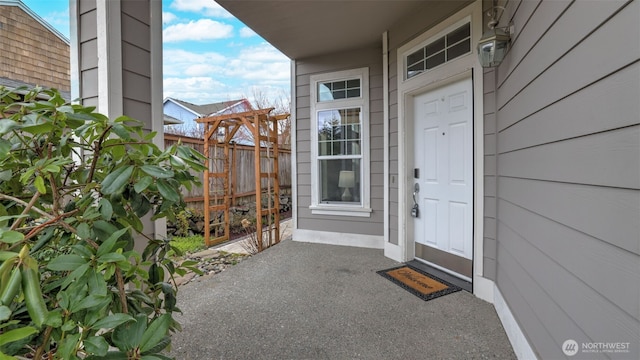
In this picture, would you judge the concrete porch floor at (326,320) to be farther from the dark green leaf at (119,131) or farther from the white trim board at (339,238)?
the dark green leaf at (119,131)

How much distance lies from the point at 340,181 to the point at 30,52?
3331mm

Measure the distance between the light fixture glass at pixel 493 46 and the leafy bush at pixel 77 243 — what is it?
2.03 metres

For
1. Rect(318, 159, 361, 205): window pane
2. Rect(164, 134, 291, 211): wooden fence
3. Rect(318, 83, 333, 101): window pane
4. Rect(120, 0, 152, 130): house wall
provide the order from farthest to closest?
Rect(164, 134, 291, 211): wooden fence < Rect(318, 83, 333, 101): window pane < Rect(318, 159, 361, 205): window pane < Rect(120, 0, 152, 130): house wall

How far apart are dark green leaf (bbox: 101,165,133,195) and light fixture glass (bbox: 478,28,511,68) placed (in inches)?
87.6

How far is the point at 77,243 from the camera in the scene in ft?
2.77

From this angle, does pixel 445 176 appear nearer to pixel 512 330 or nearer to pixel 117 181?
pixel 512 330

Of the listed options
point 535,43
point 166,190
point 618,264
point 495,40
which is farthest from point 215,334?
point 495,40

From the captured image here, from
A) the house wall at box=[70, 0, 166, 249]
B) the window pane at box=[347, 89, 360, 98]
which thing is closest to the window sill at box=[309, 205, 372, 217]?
the window pane at box=[347, 89, 360, 98]

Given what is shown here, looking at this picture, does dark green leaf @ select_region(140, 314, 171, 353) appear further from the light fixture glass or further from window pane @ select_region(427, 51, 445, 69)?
window pane @ select_region(427, 51, 445, 69)

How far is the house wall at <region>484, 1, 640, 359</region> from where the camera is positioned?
0.84 meters

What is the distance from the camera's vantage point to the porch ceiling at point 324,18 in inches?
115

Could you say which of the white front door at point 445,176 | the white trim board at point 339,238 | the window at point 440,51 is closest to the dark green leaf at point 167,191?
the white front door at point 445,176

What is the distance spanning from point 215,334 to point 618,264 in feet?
6.92

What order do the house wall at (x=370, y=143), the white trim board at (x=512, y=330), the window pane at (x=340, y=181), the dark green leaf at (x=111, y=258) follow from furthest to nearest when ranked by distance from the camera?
the window pane at (x=340, y=181) → the house wall at (x=370, y=143) → the white trim board at (x=512, y=330) → the dark green leaf at (x=111, y=258)
